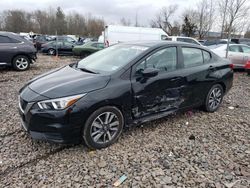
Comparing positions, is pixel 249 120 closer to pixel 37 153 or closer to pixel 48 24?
pixel 37 153

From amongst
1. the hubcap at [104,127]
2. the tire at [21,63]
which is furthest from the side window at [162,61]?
the tire at [21,63]

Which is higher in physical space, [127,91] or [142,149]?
[127,91]

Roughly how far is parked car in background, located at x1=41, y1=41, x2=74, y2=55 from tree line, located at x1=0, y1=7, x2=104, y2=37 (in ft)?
114

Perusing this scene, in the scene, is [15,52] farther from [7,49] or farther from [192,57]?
[192,57]

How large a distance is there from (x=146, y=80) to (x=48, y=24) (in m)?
59.2

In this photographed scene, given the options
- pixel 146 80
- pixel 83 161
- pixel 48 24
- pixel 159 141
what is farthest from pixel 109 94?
pixel 48 24

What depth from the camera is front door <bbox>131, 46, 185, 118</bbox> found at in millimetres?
3435

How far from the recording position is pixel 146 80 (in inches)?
137

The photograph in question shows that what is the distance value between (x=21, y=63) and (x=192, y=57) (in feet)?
24.8

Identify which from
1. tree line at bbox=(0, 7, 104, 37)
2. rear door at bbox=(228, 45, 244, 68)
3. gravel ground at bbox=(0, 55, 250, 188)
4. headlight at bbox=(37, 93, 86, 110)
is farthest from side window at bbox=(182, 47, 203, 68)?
tree line at bbox=(0, 7, 104, 37)

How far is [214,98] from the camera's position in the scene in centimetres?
491

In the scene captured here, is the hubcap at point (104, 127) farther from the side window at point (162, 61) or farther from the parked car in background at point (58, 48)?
the parked car in background at point (58, 48)

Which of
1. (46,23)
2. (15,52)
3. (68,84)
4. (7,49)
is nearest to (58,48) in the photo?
(15,52)

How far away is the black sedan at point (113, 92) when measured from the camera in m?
2.91
